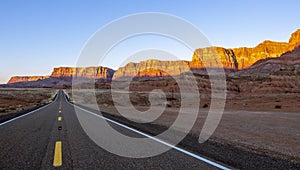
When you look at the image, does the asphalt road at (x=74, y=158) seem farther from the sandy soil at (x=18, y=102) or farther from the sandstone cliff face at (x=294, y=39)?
the sandstone cliff face at (x=294, y=39)

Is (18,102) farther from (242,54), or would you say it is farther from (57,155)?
(242,54)

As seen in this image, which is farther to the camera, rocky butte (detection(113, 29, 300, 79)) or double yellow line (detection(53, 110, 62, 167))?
rocky butte (detection(113, 29, 300, 79))

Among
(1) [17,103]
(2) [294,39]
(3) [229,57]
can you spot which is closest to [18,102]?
(1) [17,103]

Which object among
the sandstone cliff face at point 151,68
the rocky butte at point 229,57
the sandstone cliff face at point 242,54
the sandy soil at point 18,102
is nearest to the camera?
the sandy soil at point 18,102

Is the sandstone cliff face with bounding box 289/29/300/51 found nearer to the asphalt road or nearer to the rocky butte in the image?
the rocky butte

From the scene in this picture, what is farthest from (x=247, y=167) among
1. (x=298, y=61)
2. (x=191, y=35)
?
(x=298, y=61)

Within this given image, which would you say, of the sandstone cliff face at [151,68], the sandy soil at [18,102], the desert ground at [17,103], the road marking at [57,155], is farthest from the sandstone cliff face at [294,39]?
the road marking at [57,155]

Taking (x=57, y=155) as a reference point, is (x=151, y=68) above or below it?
above

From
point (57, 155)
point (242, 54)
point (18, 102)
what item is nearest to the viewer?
point (57, 155)

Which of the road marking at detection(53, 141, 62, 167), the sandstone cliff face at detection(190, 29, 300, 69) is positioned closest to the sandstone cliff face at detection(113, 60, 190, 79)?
the sandstone cliff face at detection(190, 29, 300, 69)

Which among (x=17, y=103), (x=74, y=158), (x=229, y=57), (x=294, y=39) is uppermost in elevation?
(x=294, y=39)

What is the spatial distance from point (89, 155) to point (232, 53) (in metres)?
201

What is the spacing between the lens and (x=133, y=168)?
16.5ft

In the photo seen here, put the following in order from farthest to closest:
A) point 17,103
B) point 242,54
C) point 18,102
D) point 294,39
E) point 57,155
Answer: point 242,54 → point 294,39 → point 18,102 → point 17,103 → point 57,155
